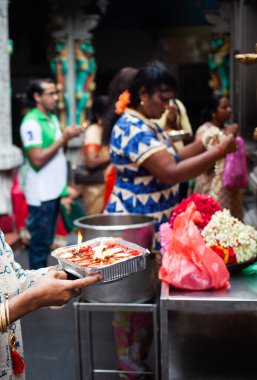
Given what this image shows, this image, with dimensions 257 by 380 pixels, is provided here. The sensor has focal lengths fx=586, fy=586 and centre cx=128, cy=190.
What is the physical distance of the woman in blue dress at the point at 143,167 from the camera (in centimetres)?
303

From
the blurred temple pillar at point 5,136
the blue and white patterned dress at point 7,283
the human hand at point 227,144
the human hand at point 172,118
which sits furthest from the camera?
the blurred temple pillar at point 5,136

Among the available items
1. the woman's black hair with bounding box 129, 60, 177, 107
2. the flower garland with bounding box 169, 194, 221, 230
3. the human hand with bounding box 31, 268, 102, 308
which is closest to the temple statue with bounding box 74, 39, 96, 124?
the woman's black hair with bounding box 129, 60, 177, 107

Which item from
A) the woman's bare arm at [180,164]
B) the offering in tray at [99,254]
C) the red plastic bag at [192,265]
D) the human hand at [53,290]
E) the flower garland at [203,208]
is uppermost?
the woman's bare arm at [180,164]

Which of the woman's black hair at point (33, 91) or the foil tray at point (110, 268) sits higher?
the woman's black hair at point (33, 91)

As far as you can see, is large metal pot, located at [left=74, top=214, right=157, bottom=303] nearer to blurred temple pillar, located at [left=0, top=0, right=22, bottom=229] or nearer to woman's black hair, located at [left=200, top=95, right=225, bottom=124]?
woman's black hair, located at [left=200, top=95, right=225, bottom=124]

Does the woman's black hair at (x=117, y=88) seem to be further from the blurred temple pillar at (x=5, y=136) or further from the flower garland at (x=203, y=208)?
the blurred temple pillar at (x=5, y=136)

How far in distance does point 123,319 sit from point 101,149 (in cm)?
248

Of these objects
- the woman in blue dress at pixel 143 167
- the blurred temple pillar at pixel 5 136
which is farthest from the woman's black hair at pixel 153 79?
the blurred temple pillar at pixel 5 136

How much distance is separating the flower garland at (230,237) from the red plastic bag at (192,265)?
2.5 inches

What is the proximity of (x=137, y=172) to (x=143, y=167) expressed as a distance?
5 cm

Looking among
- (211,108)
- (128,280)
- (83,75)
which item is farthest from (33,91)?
(83,75)

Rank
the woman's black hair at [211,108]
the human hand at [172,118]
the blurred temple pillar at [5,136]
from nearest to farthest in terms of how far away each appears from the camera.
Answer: the human hand at [172,118]
the woman's black hair at [211,108]
the blurred temple pillar at [5,136]

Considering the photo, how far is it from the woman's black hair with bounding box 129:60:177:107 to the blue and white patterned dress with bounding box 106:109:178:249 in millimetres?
134

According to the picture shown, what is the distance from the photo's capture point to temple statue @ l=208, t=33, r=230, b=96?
29.8 feet
